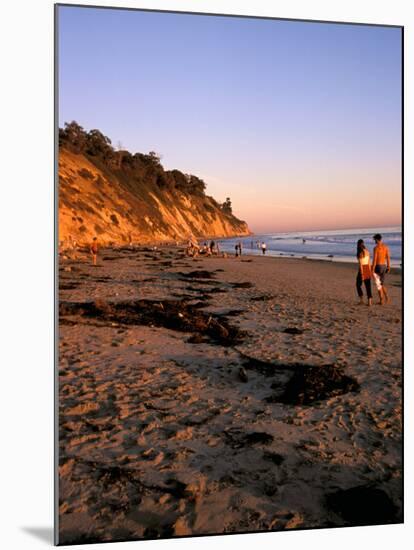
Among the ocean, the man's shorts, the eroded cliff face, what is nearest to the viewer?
the ocean

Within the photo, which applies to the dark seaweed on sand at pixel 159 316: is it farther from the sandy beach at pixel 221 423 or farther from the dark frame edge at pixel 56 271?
the dark frame edge at pixel 56 271

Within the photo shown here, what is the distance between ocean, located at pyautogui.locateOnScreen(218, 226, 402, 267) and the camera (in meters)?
5.82

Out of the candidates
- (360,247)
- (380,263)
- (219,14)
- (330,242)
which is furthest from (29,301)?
(330,242)

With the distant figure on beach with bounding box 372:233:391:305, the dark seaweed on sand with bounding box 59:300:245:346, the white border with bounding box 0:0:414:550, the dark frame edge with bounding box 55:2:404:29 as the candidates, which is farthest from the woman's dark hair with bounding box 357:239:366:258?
the white border with bounding box 0:0:414:550

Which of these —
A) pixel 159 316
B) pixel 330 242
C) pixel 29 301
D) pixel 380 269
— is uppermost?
pixel 330 242

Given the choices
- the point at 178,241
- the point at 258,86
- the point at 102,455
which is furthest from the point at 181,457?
the point at 178,241

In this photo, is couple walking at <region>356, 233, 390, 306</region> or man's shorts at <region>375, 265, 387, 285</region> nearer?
couple walking at <region>356, 233, 390, 306</region>

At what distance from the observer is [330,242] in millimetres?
9352

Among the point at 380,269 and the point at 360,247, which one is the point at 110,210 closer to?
the point at 360,247

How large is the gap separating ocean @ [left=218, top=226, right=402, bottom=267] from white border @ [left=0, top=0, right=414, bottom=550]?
304 centimetres

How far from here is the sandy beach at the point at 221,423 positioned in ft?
12.8

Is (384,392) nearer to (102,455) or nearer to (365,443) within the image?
(365,443)

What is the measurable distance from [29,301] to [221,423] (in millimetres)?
2129

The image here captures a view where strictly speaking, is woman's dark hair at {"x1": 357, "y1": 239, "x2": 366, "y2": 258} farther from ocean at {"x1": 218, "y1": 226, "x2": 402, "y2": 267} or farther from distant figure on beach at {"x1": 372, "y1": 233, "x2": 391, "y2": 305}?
distant figure on beach at {"x1": 372, "y1": 233, "x2": 391, "y2": 305}
